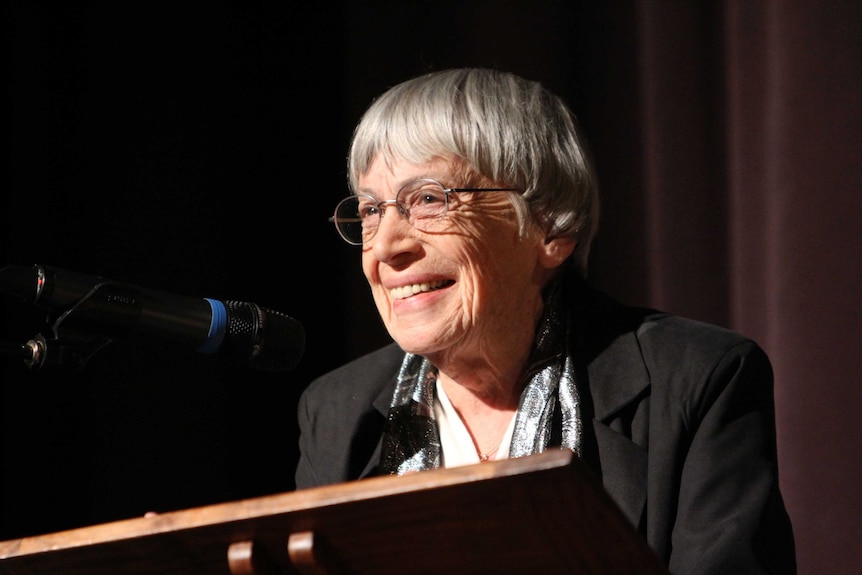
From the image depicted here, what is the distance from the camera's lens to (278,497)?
0.99 metres

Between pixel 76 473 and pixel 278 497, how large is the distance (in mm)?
1790

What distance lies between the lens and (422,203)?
77.5 inches

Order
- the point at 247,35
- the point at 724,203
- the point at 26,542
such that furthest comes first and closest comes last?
the point at 247,35 < the point at 724,203 < the point at 26,542

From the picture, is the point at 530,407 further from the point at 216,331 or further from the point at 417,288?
the point at 216,331

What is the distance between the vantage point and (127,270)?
2701 mm

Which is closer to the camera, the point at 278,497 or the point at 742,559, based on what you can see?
the point at 278,497

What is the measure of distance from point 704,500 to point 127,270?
5.39 ft

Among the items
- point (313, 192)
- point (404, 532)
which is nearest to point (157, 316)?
point (404, 532)

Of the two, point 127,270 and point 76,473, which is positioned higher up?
point 127,270

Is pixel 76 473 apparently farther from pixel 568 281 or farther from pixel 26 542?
pixel 26 542

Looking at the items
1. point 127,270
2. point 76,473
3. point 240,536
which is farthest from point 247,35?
point 240,536

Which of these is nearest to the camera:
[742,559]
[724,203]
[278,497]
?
[278,497]

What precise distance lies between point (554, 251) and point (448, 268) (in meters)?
0.25

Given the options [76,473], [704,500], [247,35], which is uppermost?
[247,35]
